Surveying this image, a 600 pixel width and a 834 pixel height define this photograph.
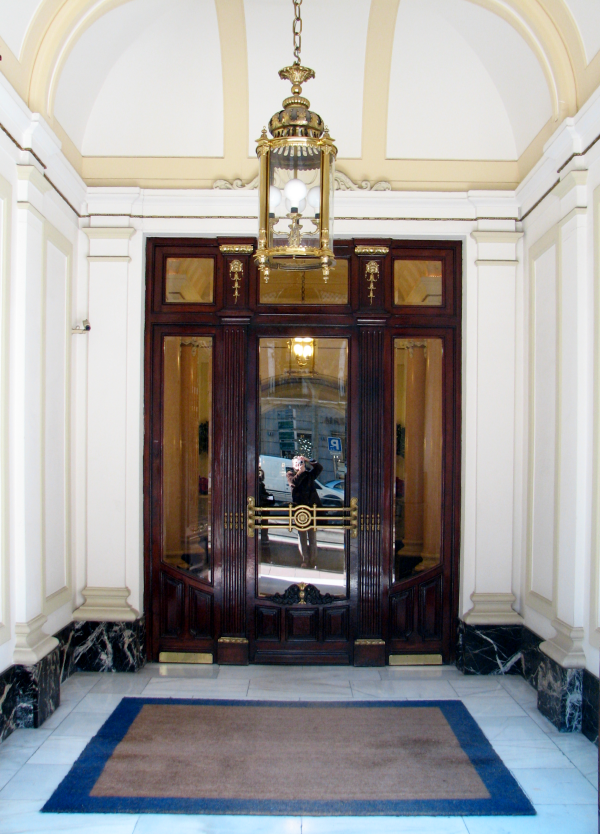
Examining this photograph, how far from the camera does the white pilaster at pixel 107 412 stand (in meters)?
4.68

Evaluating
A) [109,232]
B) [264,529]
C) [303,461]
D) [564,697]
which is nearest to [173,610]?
[264,529]

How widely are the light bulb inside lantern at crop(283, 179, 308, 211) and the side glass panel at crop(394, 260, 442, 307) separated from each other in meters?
2.46

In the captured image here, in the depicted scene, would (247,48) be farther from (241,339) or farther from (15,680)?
(15,680)

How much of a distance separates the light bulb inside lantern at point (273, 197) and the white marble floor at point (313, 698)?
2644 millimetres

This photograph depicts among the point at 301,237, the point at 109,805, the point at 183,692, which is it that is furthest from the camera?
the point at 183,692

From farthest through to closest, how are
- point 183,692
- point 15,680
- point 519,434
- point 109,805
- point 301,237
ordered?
point 519,434, point 183,692, point 15,680, point 109,805, point 301,237

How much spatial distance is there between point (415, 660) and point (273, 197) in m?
3.60

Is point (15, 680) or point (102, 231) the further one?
point (102, 231)

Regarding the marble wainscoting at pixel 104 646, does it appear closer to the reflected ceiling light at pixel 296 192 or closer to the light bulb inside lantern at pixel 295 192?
the reflected ceiling light at pixel 296 192

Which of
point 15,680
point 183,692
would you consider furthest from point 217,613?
point 15,680

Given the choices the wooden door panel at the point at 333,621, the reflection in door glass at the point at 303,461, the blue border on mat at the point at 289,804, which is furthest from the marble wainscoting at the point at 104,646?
the wooden door panel at the point at 333,621

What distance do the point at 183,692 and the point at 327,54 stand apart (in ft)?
14.5

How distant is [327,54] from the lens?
4.53 meters

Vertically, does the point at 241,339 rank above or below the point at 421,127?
below
